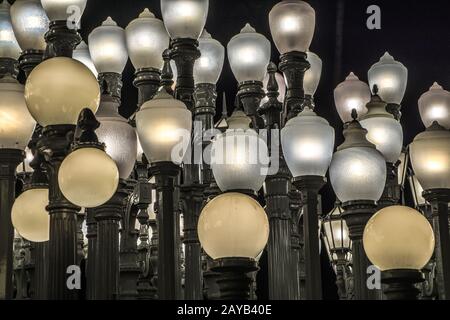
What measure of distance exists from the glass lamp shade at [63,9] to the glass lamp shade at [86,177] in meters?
1.13

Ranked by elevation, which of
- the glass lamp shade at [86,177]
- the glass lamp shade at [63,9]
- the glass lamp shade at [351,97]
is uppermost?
the glass lamp shade at [351,97]

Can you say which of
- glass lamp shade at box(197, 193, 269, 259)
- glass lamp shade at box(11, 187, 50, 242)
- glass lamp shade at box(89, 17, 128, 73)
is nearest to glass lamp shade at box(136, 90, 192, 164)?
glass lamp shade at box(197, 193, 269, 259)

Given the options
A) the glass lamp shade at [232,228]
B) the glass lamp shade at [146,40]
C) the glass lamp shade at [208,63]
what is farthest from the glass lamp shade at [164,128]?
the glass lamp shade at [208,63]

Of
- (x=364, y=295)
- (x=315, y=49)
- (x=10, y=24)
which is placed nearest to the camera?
(x=364, y=295)

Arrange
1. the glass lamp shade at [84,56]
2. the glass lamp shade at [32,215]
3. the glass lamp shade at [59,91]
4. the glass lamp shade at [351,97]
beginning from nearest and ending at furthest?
the glass lamp shade at [59,91], the glass lamp shade at [32,215], the glass lamp shade at [351,97], the glass lamp shade at [84,56]

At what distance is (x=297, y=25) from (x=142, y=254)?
306cm

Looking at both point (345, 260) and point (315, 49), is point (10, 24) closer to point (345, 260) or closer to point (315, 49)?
point (345, 260)

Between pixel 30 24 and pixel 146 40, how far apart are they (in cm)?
110

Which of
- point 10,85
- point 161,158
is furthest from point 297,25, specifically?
point 10,85

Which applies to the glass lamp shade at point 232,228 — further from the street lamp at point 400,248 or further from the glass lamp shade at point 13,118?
the glass lamp shade at point 13,118

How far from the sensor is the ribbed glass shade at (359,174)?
732cm

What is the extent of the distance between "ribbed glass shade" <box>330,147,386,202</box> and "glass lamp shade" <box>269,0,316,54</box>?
1222 mm

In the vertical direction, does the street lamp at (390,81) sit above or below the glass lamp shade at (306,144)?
above
